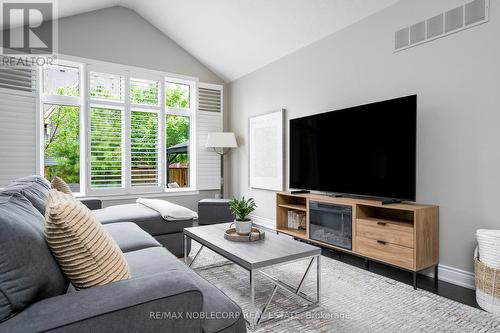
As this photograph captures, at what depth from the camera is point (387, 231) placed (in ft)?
8.50

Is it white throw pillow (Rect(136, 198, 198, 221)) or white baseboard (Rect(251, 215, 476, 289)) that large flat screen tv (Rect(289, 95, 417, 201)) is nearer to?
white baseboard (Rect(251, 215, 476, 289))

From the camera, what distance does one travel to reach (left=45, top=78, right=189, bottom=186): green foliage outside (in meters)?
4.20

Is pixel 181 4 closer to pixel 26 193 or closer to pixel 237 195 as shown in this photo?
pixel 237 195

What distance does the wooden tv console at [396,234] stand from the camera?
2.41 m

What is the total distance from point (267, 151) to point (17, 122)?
11.1 feet

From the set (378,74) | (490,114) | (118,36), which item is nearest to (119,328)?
(490,114)

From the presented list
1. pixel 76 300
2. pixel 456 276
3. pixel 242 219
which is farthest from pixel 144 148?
pixel 456 276

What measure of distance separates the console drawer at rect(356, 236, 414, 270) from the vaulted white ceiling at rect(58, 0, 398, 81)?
92.6 inches

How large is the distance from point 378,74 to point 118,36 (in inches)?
149

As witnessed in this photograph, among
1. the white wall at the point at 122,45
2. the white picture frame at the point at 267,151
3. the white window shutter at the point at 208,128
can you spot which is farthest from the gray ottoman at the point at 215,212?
the white window shutter at the point at 208,128

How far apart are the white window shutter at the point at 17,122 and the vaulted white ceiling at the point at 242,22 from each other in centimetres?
104

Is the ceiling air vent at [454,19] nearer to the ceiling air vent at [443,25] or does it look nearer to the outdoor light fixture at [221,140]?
the ceiling air vent at [443,25]

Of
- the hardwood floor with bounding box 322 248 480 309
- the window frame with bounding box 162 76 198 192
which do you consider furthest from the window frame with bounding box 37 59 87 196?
the hardwood floor with bounding box 322 248 480 309

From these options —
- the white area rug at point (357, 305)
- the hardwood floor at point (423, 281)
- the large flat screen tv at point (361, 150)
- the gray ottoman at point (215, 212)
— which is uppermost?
the large flat screen tv at point (361, 150)
